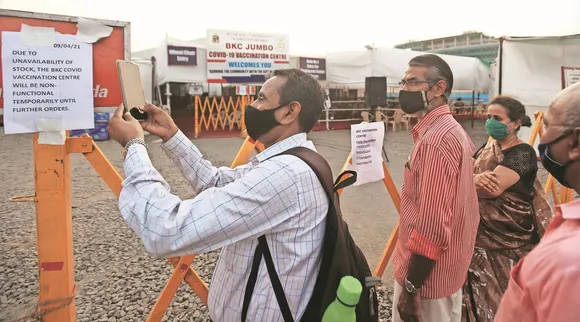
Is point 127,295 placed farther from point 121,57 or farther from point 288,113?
point 288,113

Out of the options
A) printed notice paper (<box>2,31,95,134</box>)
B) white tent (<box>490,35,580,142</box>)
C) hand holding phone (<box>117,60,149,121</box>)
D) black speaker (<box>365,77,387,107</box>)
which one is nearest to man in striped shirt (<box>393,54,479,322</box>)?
hand holding phone (<box>117,60,149,121</box>)

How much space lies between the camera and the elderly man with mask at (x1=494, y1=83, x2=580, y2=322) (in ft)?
2.28

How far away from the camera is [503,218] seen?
2.34 metres

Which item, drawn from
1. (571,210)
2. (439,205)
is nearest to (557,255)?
(571,210)

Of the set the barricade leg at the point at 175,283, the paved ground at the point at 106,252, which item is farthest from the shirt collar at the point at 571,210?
the paved ground at the point at 106,252

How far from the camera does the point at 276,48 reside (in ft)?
45.4

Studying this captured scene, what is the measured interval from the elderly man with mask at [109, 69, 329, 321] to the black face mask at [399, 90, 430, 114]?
26.7 inches

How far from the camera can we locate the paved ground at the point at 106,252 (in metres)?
2.95

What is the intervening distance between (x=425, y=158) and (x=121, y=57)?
1.41 meters

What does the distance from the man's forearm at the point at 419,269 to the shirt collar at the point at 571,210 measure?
2.99 feet

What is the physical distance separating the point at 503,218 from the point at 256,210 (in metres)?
1.83

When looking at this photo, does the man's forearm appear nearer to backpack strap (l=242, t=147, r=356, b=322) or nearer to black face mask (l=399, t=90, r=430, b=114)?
backpack strap (l=242, t=147, r=356, b=322)

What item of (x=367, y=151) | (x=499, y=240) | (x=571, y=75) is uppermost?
(x=571, y=75)

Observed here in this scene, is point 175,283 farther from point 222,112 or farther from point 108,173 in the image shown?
point 222,112
